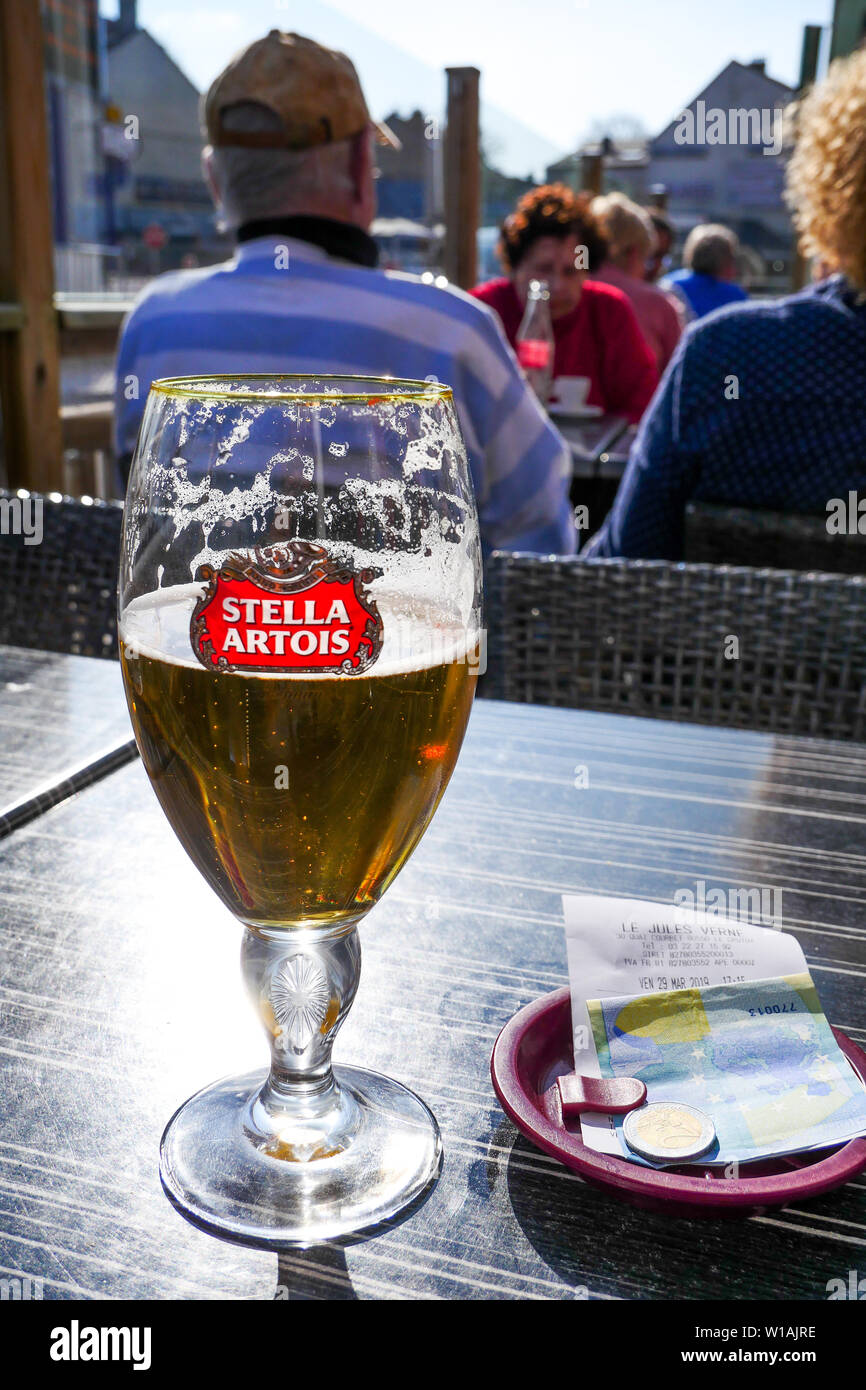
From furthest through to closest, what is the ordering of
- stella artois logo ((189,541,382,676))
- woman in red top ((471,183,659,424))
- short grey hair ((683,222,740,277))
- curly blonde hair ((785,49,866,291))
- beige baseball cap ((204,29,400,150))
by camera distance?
short grey hair ((683,222,740,277))
woman in red top ((471,183,659,424))
beige baseball cap ((204,29,400,150))
curly blonde hair ((785,49,866,291))
stella artois logo ((189,541,382,676))

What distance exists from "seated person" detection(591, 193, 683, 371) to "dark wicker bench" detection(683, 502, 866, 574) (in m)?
4.52

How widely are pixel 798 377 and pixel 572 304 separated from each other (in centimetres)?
372

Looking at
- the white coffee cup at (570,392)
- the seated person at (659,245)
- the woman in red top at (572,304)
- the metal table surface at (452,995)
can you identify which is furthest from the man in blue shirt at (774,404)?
the seated person at (659,245)

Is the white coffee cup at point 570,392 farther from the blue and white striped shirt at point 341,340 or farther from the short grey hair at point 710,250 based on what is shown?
the short grey hair at point 710,250

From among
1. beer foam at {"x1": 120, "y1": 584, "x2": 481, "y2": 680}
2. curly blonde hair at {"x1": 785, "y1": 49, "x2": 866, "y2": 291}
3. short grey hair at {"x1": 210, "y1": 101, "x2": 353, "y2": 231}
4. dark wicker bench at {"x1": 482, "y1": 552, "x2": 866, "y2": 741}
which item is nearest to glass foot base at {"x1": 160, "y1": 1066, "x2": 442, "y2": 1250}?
beer foam at {"x1": 120, "y1": 584, "x2": 481, "y2": 680}

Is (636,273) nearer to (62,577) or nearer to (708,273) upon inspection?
(708,273)

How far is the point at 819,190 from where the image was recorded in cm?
215

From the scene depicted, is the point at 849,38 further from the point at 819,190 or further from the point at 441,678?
the point at 441,678

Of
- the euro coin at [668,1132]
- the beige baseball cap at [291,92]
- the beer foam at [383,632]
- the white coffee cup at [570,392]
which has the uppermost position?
the beige baseball cap at [291,92]

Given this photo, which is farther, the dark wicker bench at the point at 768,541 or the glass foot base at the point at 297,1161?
the dark wicker bench at the point at 768,541

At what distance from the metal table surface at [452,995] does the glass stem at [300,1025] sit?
0.18 feet

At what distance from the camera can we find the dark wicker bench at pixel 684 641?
1462 millimetres

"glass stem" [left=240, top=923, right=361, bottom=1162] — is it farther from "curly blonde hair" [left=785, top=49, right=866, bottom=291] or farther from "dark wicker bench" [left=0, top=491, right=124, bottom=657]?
"curly blonde hair" [left=785, top=49, right=866, bottom=291]

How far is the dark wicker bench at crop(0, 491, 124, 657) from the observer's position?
1.69 meters
